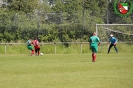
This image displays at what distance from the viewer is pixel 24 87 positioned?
41.0 feet

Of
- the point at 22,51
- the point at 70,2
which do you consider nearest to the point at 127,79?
the point at 22,51

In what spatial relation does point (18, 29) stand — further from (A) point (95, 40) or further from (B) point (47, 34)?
(A) point (95, 40)

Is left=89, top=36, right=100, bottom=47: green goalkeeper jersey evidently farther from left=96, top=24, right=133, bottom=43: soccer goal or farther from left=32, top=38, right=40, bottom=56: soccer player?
left=96, top=24, right=133, bottom=43: soccer goal

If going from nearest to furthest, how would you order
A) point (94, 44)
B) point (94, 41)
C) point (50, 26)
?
1. point (94, 44)
2. point (94, 41)
3. point (50, 26)

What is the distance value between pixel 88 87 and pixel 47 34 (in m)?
34.7

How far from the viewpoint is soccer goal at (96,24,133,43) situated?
144 ft

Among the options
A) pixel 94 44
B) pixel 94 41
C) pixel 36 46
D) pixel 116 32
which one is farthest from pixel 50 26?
pixel 94 44

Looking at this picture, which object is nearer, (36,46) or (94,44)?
(94,44)

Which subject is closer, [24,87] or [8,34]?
[24,87]

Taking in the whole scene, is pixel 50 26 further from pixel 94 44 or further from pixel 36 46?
pixel 94 44

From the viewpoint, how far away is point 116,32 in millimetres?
44281

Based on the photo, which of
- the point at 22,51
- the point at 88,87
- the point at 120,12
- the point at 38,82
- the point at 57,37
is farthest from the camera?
the point at 120,12

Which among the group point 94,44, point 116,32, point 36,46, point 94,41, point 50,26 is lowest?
point 36,46

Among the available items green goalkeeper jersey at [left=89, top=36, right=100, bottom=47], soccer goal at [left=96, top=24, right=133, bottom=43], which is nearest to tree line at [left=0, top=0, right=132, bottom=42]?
soccer goal at [left=96, top=24, right=133, bottom=43]
